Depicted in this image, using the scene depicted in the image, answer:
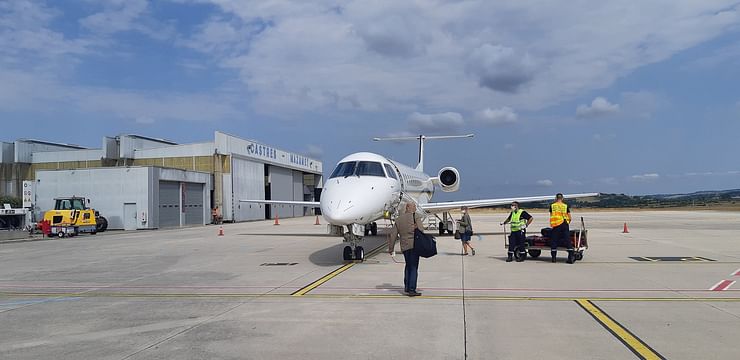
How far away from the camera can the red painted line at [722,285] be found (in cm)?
990

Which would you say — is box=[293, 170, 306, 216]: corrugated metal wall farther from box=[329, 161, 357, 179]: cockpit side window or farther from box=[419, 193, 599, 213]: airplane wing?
box=[329, 161, 357, 179]: cockpit side window

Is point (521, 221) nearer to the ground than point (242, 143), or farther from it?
nearer to the ground

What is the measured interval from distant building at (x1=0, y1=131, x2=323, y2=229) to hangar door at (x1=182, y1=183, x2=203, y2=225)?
86 millimetres

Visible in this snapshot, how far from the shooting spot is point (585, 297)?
30.0 ft

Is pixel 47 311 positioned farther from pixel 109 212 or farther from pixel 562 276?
pixel 109 212

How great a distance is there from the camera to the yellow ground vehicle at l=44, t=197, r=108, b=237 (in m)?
30.8

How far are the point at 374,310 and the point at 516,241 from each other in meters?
7.64

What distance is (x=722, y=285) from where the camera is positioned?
1030 cm

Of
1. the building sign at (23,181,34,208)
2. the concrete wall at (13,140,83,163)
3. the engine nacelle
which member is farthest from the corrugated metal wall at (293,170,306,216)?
the engine nacelle

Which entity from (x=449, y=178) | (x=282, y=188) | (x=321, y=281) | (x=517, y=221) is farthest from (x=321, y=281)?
(x=282, y=188)

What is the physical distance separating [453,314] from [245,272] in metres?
6.97

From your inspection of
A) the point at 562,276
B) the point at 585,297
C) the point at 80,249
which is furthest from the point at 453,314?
the point at 80,249

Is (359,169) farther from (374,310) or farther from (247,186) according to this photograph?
(247,186)

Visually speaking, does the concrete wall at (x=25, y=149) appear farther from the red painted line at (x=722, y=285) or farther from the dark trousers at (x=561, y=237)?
the red painted line at (x=722, y=285)
